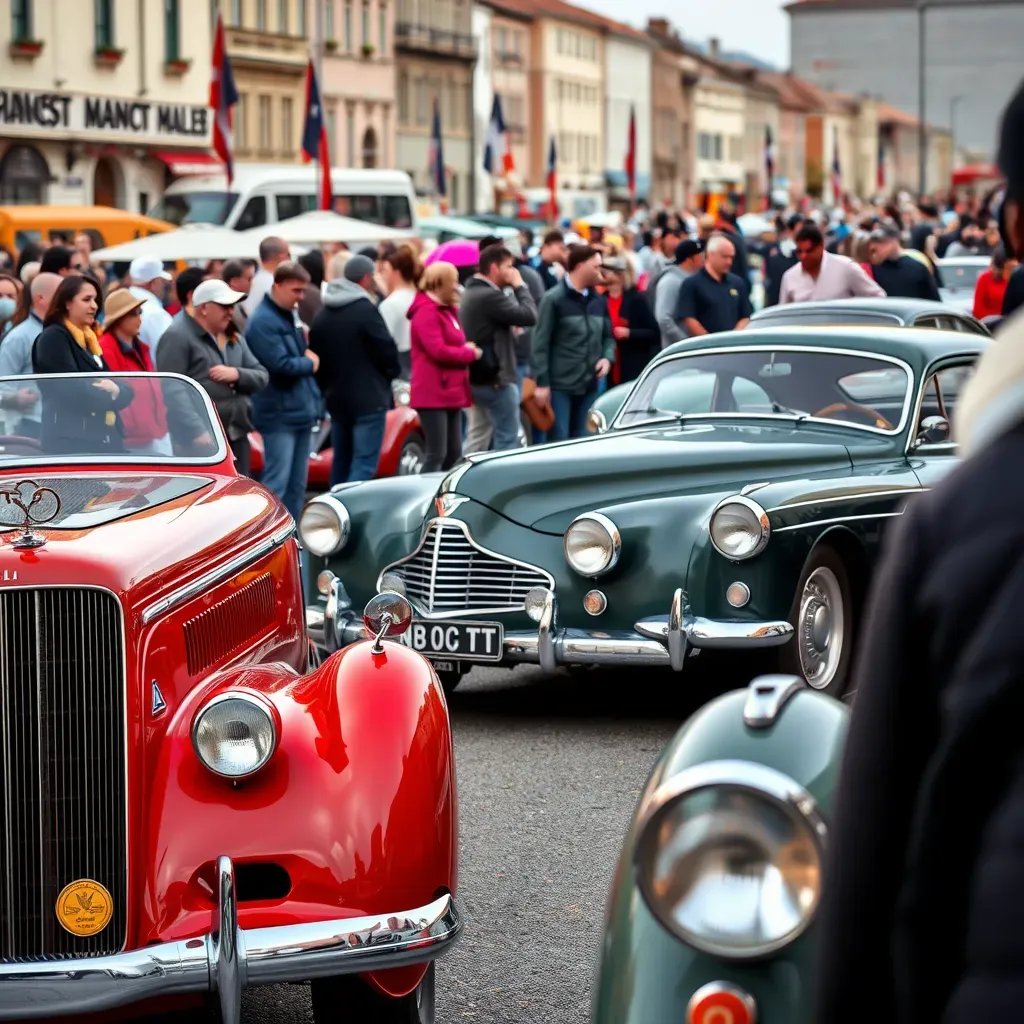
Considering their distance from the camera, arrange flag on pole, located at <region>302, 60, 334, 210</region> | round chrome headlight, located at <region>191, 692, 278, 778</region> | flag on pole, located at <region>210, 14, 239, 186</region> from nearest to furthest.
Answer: round chrome headlight, located at <region>191, 692, 278, 778</region>
flag on pole, located at <region>210, 14, 239, 186</region>
flag on pole, located at <region>302, 60, 334, 210</region>

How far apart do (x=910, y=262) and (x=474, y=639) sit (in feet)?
28.5

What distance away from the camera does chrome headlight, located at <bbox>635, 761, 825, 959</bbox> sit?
92.7 inches

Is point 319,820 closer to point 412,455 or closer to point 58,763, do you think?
point 58,763

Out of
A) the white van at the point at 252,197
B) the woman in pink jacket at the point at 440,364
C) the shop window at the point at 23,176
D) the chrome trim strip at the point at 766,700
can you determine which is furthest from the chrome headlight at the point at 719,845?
the shop window at the point at 23,176

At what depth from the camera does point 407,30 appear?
242ft

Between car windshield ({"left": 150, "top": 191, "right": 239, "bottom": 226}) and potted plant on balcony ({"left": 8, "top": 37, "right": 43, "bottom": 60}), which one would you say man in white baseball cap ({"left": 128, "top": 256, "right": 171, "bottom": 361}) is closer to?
car windshield ({"left": 150, "top": 191, "right": 239, "bottom": 226})

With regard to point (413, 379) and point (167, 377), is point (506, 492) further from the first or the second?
point (413, 379)

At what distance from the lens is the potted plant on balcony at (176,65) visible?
149ft

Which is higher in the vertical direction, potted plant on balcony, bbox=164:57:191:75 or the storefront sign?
potted plant on balcony, bbox=164:57:191:75

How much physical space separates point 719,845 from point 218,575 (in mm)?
2889

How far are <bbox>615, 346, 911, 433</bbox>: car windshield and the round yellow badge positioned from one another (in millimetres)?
5034

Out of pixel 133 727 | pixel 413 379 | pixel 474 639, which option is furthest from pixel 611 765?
pixel 413 379

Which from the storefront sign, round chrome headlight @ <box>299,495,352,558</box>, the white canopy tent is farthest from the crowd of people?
the storefront sign

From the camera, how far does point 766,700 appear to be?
9.15ft
